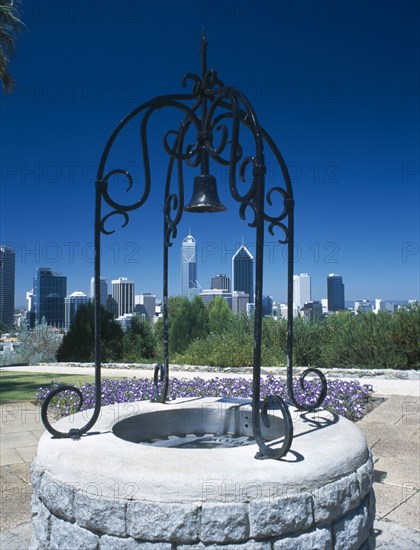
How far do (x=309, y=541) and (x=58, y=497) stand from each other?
1.18m

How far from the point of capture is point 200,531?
6.71 ft

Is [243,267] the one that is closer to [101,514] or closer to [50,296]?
[101,514]

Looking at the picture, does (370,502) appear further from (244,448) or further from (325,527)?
(244,448)

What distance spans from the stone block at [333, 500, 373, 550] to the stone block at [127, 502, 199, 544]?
0.72m

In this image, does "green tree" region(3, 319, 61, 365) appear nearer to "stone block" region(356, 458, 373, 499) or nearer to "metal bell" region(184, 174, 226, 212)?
"metal bell" region(184, 174, 226, 212)

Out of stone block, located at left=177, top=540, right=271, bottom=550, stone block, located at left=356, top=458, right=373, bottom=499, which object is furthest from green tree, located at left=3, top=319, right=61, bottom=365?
stone block, located at left=177, top=540, right=271, bottom=550

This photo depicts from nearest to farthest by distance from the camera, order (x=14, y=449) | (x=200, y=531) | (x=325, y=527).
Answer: (x=200, y=531) < (x=325, y=527) < (x=14, y=449)

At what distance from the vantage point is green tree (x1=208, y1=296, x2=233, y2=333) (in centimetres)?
1622

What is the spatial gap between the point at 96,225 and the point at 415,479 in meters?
3.71

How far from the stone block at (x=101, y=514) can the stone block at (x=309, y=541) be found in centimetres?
69

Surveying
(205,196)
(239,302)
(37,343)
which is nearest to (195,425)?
(205,196)

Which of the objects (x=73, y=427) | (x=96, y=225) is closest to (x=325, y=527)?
(x=73, y=427)

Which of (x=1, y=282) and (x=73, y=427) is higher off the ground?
(x=1, y=282)

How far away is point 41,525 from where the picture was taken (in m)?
2.43
